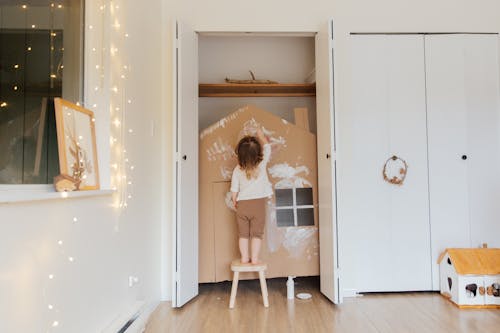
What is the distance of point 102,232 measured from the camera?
1.55 meters

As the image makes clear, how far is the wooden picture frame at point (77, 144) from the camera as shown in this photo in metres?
1.26

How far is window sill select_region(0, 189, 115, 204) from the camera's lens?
3.10 feet

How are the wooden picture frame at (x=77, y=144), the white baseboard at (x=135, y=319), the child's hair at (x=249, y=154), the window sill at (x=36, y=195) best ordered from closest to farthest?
the window sill at (x=36, y=195), the wooden picture frame at (x=77, y=144), the white baseboard at (x=135, y=319), the child's hair at (x=249, y=154)

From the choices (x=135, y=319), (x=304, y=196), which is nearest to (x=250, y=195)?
(x=304, y=196)

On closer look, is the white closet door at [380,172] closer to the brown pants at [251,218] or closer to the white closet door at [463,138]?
the white closet door at [463,138]

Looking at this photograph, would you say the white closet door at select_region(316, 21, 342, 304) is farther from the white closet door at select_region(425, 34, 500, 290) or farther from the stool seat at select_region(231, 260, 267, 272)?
the white closet door at select_region(425, 34, 500, 290)

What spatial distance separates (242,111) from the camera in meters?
2.61

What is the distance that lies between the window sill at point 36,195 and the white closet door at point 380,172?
1759 mm

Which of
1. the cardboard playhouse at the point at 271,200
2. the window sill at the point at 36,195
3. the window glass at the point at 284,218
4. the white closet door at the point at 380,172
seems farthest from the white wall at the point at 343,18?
the window sill at the point at 36,195

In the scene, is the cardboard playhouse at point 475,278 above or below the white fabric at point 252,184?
below

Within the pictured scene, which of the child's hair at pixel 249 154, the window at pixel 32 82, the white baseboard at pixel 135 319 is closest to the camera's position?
the window at pixel 32 82

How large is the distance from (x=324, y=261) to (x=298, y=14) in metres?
1.86

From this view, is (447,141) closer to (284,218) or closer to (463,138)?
(463,138)

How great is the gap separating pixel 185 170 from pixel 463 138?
2115 millimetres
